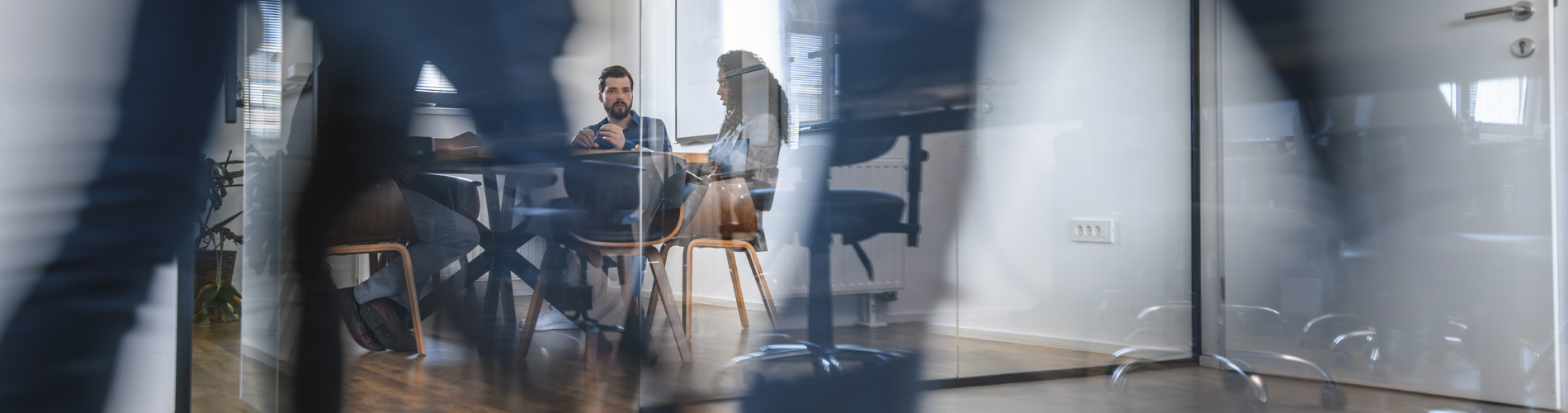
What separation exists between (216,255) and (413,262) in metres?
0.41

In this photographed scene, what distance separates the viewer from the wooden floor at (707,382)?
2156 mm

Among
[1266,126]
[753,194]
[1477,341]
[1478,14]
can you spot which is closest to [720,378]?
[753,194]

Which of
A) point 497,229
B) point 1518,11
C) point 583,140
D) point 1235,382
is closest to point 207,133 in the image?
point 497,229

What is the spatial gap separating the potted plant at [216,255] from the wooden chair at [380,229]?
22 cm

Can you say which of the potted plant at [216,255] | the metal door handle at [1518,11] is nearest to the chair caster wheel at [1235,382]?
the metal door handle at [1518,11]

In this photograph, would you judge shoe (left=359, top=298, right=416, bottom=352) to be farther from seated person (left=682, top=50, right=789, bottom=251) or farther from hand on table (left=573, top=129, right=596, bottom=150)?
seated person (left=682, top=50, right=789, bottom=251)

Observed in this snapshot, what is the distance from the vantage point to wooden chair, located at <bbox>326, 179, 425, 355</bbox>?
212 cm

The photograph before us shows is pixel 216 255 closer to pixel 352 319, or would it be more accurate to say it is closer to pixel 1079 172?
pixel 352 319

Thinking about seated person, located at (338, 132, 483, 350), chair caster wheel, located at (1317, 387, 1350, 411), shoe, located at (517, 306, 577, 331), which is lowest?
chair caster wheel, located at (1317, 387, 1350, 411)

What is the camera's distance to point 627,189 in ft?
7.68

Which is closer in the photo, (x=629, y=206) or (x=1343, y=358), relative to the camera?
(x=1343, y=358)

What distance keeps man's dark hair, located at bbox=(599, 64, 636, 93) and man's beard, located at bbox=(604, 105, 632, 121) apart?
5 cm

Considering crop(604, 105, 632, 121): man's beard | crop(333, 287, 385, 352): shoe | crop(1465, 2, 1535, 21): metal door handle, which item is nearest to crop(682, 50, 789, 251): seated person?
crop(604, 105, 632, 121): man's beard

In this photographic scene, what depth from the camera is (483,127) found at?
2209 millimetres
